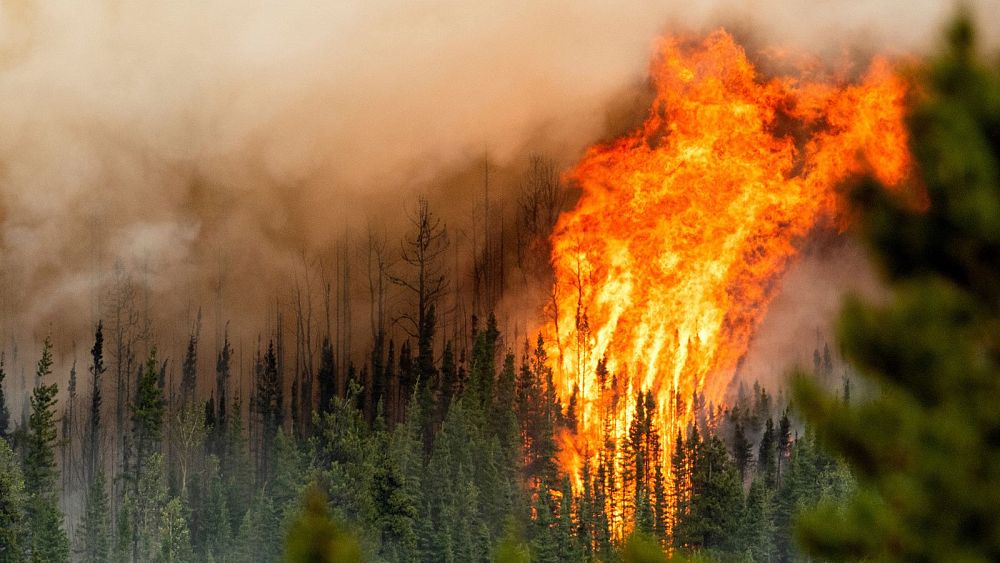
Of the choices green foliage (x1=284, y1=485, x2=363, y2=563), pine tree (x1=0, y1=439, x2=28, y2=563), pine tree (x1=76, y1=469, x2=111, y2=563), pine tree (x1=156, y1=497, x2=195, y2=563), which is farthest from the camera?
pine tree (x1=76, y1=469, x2=111, y2=563)

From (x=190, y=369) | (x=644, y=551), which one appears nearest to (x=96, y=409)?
(x=190, y=369)

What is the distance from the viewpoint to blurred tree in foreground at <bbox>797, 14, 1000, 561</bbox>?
13680 millimetres

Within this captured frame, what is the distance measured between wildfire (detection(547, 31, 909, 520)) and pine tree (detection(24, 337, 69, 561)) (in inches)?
1794

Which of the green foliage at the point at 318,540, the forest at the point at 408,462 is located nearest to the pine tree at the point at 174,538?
the forest at the point at 408,462

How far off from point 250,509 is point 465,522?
2132 cm

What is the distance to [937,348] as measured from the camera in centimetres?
1391

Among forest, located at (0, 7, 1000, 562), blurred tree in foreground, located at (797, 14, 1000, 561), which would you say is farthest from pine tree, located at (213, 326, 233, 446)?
blurred tree in foreground, located at (797, 14, 1000, 561)

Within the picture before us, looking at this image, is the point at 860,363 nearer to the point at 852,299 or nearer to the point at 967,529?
the point at 852,299

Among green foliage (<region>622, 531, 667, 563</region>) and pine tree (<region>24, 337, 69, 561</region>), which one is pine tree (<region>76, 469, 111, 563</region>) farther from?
Answer: green foliage (<region>622, 531, 667, 563</region>)

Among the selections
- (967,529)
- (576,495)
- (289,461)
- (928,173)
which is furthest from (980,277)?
(289,461)

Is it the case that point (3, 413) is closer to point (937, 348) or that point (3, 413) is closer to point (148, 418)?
point (148, 418)

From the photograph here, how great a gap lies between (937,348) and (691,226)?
121133 mm

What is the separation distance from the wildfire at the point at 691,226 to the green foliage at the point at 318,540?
11858cm

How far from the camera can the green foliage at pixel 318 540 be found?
11258 millimetres
